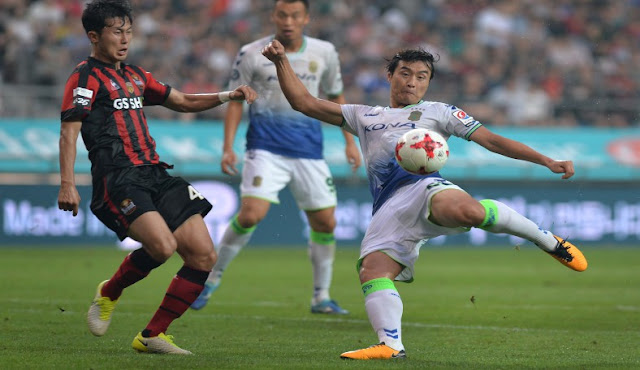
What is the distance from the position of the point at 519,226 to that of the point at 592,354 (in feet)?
3.82

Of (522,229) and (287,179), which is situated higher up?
(287,179)

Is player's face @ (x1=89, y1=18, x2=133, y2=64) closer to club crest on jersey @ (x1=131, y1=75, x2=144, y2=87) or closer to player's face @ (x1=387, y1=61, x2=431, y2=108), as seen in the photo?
club crest on jersey @ (x1=131, y1=75, x2=144, y2=87)

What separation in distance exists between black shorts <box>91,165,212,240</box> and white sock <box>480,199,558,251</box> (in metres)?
1.87

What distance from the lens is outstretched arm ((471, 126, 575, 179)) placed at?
6227 mm

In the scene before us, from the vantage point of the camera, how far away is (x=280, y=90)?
984cm

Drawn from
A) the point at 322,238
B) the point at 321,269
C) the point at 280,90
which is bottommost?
the point at 321,269

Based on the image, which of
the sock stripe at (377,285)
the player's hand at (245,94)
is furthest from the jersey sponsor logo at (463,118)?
the player's hand at (245,94)

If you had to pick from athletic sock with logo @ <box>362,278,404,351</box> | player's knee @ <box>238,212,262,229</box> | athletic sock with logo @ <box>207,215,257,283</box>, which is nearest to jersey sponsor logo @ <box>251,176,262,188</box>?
player's knee @ <box>238,212,262,229</box>

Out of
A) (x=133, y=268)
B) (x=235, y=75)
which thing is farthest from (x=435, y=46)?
(x=133, y=268)

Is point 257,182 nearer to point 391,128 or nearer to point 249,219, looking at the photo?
point 249,219

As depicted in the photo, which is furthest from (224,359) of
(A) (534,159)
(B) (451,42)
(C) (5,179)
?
(B) (451,42)

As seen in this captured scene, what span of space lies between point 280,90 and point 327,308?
2088 mm

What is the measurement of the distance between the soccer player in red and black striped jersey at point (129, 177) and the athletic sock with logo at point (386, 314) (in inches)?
44.9

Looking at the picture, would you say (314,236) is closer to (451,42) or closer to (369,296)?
(369,296)
